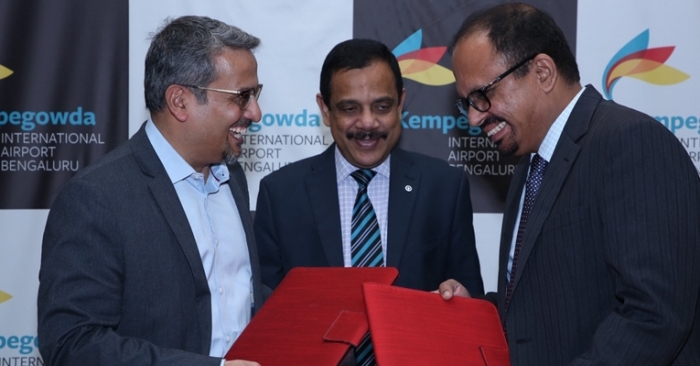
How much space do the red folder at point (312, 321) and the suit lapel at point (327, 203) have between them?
82cm

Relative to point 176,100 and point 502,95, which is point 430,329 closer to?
point 502,95

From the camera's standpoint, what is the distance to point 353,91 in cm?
359

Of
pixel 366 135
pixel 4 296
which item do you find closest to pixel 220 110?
pixel 366 135

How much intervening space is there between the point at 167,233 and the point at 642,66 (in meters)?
3.23

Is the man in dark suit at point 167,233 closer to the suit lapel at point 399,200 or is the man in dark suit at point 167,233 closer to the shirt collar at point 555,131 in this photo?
the suit lapel at point 399,200

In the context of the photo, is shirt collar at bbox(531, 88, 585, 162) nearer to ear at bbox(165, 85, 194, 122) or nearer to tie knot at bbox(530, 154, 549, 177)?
tie knot at bbox(530, 154, 549, 177)

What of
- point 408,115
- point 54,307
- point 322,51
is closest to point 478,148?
point 408,115

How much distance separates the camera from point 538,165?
278 cm

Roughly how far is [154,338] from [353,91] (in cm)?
154

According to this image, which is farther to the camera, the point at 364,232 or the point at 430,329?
the point at 364,232

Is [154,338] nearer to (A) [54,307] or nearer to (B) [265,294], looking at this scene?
(A) [54,307]

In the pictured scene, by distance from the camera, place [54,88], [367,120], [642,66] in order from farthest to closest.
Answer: [642,66] → [54,88] → [367,120]

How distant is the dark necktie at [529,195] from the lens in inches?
106

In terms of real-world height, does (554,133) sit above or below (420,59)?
below
